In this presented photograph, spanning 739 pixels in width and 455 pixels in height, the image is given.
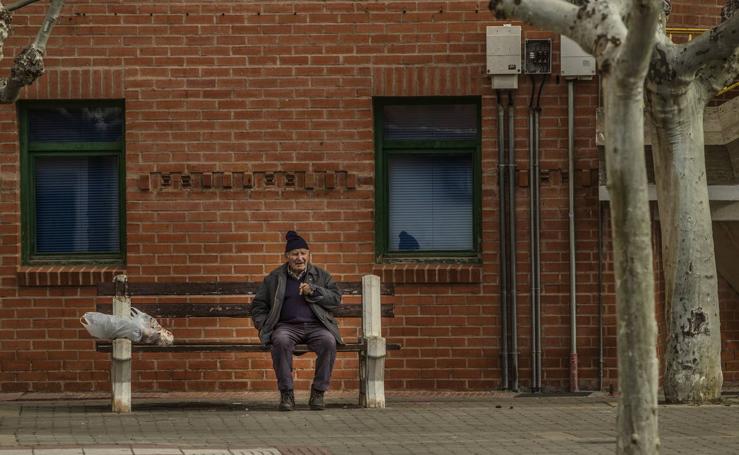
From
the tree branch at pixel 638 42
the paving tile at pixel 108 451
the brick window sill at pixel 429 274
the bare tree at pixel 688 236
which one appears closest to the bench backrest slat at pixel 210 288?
the brick window sill at pixel 429 274

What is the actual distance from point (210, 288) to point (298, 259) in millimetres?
772

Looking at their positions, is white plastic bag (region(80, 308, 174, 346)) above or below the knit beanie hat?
below

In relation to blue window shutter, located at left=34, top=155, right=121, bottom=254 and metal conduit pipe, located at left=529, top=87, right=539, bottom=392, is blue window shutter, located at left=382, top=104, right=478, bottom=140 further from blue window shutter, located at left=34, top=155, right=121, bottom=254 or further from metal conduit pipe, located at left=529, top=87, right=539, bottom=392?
blue window shutter, located at left=34, top=155, right=121, bottom=254

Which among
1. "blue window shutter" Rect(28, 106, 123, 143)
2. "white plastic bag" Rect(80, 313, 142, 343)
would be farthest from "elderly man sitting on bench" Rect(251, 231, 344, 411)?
"blue window shutter" Rect(28, 106, 123, 143)

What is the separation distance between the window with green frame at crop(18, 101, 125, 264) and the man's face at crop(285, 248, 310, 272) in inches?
92.5

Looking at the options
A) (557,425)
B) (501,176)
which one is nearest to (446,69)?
(501,176)

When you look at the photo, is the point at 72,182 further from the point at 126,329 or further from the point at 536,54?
the point at 536,54

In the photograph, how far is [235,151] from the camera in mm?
15867

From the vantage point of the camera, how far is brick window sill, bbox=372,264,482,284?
52.1ft

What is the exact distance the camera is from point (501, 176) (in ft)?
52.2

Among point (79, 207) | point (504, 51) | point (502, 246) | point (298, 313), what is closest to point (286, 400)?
point (298, 313)

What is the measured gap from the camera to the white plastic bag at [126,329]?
13.8 m

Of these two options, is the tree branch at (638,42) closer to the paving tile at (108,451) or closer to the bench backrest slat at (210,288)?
the paving tile at (108,451)

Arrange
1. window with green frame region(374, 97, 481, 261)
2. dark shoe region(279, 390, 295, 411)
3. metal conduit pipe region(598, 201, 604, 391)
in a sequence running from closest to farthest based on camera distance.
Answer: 1. dark shoe region(279, 390, 295, 411)
2. metal conduit pipe region(598, 201, 604, 391)
3. window with green frame region(374, 97, 481, 261)
